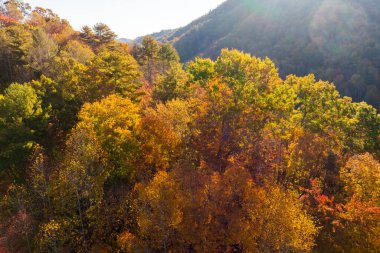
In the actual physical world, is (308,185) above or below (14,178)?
below

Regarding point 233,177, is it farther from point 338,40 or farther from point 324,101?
point 338,40

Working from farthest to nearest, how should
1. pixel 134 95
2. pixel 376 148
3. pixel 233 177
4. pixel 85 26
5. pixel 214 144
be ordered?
pixel 85 26
pixel 134 95
pixel 376 148
pixel 214 144
pixel 233 177

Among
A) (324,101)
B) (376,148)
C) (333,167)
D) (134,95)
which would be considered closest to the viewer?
(333,167)

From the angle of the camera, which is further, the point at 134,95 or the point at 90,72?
the point at 134,95

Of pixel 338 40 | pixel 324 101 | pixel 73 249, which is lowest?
pixel 338 40

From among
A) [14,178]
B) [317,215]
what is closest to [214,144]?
[317,215]

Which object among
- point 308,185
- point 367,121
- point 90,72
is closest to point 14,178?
point 90,72

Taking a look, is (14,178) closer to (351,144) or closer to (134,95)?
(134,95)
